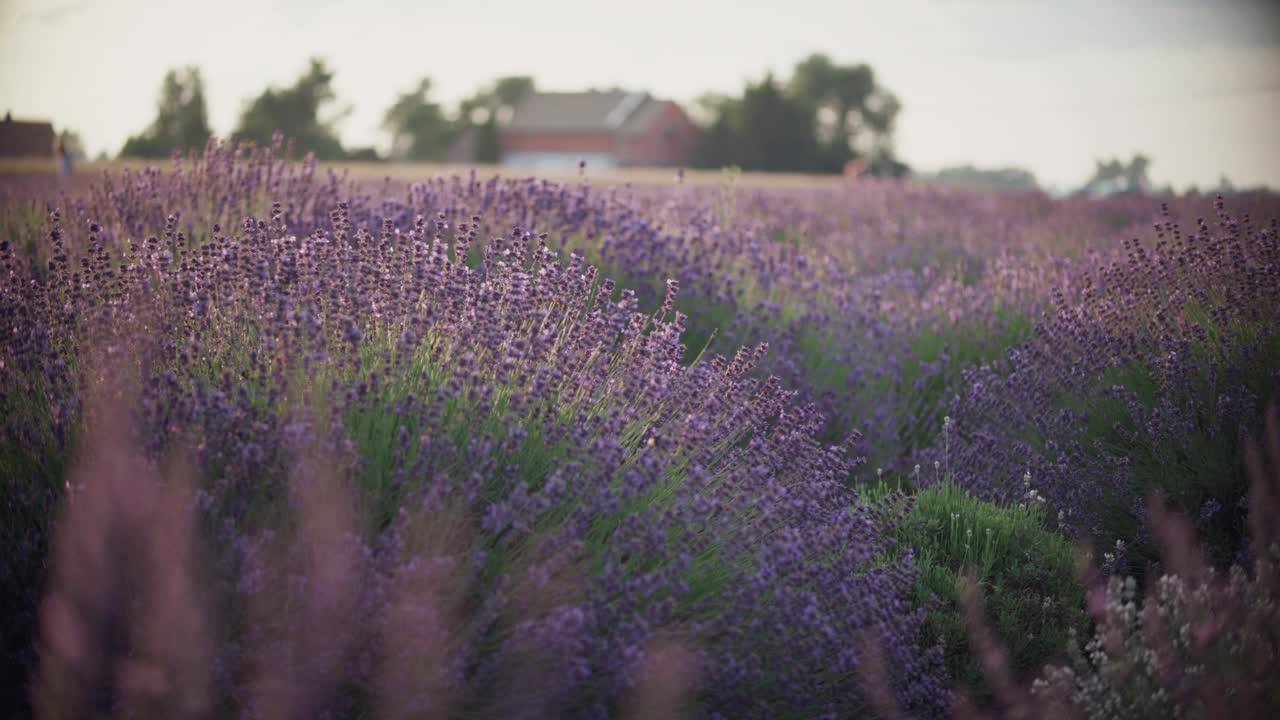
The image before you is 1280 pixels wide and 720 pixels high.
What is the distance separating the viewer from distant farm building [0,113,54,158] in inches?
278

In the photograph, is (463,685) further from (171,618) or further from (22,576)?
(22,576)


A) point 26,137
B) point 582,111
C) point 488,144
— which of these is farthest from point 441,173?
point 582,111

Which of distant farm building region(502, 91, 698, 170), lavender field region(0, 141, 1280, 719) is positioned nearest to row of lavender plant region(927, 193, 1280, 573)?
lavender field region(0, 141, 1280, 719)

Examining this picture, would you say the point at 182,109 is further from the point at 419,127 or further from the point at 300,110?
the point at 419,127

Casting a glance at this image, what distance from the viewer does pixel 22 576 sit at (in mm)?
1923

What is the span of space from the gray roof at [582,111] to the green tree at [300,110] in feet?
41.2

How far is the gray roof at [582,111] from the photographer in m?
47.9

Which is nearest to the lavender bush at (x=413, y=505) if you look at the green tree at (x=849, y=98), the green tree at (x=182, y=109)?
the green tree at (x=182, y=109)

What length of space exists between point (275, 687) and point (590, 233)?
339 centimetres

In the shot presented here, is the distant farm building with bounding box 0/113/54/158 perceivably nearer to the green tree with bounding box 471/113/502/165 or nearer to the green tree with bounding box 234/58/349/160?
the green tree with bounding box 234/58/349/160

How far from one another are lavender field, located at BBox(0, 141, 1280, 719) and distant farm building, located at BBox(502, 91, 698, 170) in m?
42.5

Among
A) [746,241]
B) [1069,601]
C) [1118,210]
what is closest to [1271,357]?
[1069,601]

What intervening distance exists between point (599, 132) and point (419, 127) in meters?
14.4

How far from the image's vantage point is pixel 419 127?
55.2 metres
